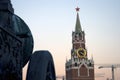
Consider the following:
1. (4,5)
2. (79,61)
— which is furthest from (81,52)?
(4,5)

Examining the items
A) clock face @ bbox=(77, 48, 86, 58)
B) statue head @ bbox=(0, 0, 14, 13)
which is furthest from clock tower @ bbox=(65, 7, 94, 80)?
statue head @ bbox=(0, 0, 14, 13)

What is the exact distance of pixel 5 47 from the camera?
4137 mm

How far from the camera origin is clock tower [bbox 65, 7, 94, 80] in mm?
87500

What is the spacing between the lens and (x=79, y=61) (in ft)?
292

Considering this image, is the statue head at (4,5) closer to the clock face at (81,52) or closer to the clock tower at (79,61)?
the clock tower at (79,61)

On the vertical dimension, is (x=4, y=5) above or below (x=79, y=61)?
below

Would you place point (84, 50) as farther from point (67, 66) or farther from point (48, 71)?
point (48, 71)

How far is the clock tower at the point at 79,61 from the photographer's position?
287 ft

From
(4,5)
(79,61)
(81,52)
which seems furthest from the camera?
(81,52)

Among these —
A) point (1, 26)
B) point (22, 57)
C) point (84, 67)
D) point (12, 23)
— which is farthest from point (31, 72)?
point (84, 67)

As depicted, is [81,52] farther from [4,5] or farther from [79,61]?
[4,5]

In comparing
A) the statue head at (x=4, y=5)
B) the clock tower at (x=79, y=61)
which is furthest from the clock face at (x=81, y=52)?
the statue head at (x=4, y=5)

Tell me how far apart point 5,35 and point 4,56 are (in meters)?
0.30

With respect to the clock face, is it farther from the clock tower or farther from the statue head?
the statue head
